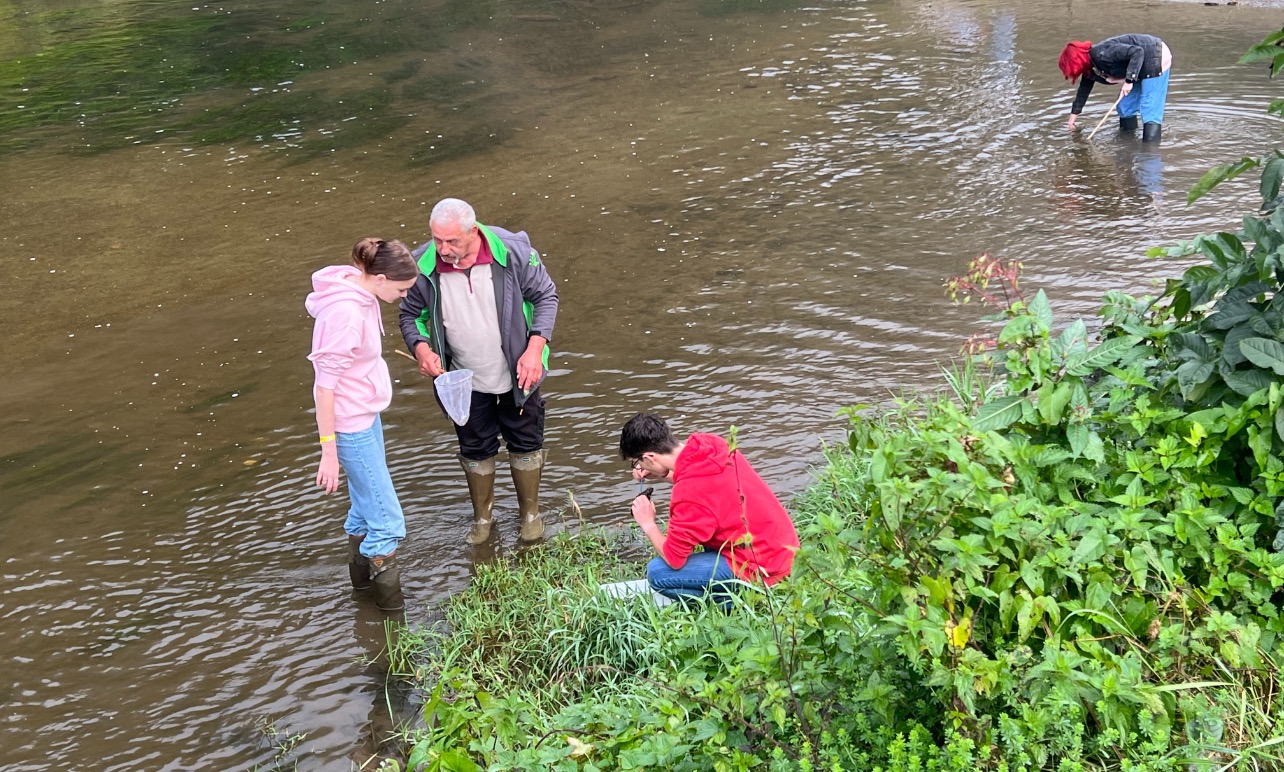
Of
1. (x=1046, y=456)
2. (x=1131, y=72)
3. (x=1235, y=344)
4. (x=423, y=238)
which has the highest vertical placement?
(x=1235, y=344)

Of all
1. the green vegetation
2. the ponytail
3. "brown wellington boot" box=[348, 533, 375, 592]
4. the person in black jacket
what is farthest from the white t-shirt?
the person in black jacket

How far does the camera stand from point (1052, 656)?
109 inches

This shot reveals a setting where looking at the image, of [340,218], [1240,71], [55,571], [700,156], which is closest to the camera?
[55,571]

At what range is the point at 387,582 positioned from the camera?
5.37 metres

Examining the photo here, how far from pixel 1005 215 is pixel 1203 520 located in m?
6.88

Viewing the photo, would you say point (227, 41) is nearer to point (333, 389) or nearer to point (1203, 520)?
point (333, 389)

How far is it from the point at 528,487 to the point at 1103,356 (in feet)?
10.8

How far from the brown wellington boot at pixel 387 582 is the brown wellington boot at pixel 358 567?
0.08 m

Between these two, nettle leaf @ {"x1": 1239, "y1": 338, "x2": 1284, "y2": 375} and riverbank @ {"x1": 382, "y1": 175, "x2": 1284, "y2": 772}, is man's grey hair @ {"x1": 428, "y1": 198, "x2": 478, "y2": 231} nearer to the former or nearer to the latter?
riverbank @ {"x1": 382, "y1": 175, "x2": 1284, "y2": 772}

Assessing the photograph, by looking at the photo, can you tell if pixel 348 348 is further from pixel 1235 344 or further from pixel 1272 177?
pixel 1272 177

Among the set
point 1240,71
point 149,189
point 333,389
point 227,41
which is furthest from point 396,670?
point 227,41

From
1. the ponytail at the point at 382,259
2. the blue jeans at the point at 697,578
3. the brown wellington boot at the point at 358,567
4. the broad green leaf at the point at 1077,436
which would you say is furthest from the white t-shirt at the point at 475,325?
the broad green leaf at the point at 1077,436

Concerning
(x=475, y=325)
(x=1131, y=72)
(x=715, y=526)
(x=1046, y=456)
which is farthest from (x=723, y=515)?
(x=1131, y=72)

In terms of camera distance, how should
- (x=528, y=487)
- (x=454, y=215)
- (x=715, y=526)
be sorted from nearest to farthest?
(x=715, y=526), (x=454, y=215), (x=528, y=487)
